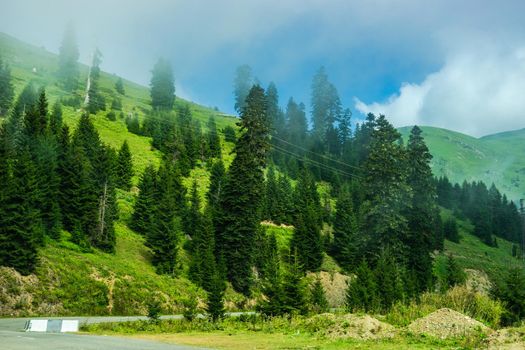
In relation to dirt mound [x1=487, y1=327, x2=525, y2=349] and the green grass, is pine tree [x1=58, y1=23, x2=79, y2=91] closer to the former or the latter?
the green grass

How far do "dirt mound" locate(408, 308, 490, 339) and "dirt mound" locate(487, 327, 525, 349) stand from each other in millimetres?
1730

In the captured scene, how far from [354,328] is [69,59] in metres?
117

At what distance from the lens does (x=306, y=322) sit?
2209 cm

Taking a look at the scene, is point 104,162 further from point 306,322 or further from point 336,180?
point 336,180

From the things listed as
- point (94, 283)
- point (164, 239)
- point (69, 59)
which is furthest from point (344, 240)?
point (69, 59)

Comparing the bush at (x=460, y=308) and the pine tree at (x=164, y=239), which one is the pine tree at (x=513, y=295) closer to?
the bush at (x=460, y=308)

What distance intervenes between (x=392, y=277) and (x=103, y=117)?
6748 cm

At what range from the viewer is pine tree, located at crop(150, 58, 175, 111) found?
375 ft

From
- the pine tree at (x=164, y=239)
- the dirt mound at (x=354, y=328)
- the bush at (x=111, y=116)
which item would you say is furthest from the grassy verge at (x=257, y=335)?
the bush at (x=111, y=116)

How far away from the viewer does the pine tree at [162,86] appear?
114438 mm

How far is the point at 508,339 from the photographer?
14.4m

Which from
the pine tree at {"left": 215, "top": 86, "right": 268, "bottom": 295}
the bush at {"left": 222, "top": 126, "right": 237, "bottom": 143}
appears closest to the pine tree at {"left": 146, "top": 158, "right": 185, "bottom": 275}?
the pine tree at {"left": 215, "top": 86, "right": 268, "bottom": 295}

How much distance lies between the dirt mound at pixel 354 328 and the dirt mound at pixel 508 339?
150 inches

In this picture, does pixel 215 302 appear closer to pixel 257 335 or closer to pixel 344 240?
pixel 257 335
